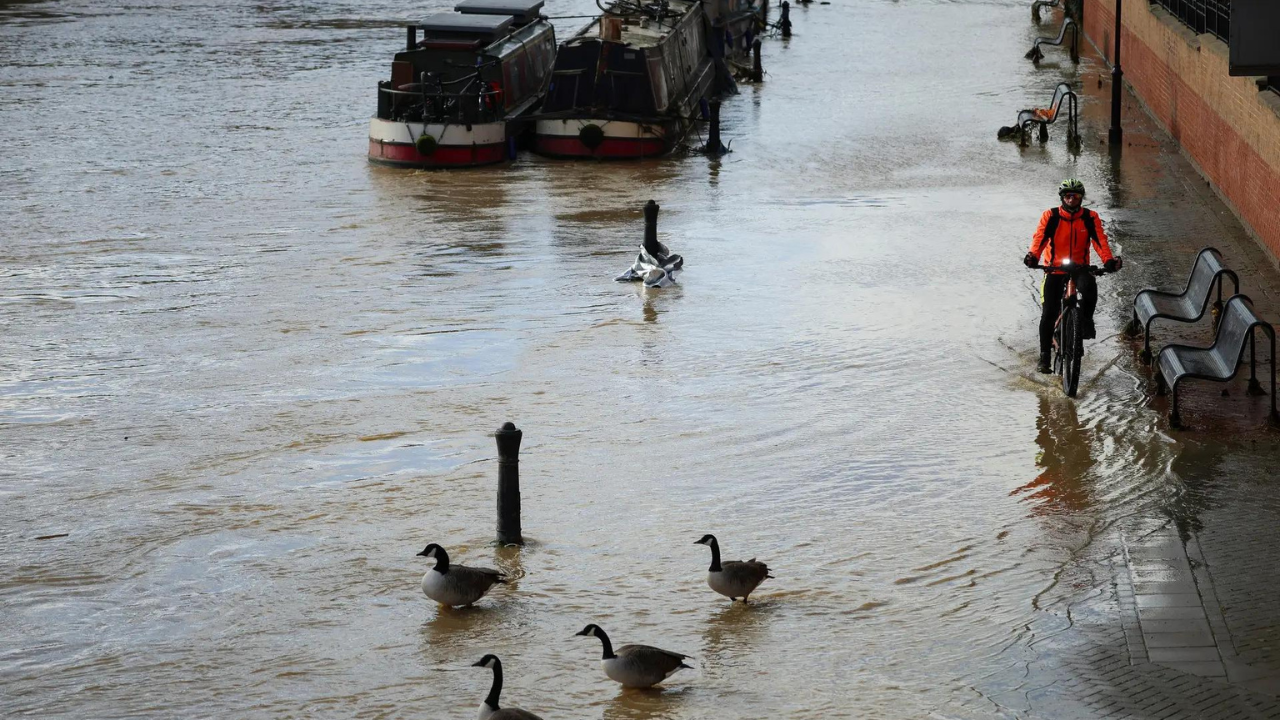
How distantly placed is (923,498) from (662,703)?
12.3 feet

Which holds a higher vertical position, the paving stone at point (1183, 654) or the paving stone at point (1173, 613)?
the paving stone at point (1173, 613)

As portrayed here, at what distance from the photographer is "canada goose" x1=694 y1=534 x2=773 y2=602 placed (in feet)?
31.6

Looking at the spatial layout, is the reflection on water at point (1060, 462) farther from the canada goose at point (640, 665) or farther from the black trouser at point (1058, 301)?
the canada goose at point (640, 665)

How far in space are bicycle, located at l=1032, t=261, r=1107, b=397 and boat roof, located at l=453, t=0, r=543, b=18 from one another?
2178cm

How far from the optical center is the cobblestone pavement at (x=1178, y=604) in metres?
8.37

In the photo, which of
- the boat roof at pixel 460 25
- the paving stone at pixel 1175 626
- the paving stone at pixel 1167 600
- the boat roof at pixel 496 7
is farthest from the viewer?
the boat roof at pixel 496 7

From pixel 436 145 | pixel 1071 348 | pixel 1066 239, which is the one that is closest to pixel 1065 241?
pixel 1066 239

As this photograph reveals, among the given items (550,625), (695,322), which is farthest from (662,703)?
(695,322)

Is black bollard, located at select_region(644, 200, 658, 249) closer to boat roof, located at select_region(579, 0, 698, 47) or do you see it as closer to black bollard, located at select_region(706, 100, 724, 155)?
black bollard, located at select_region(706, 100, 724, 155)

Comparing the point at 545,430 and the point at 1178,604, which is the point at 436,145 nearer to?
the point at 545,430

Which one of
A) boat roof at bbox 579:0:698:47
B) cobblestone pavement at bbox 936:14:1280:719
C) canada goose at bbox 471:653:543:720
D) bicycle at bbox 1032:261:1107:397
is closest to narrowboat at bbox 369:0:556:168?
boat roof at bbox 579:0:698:47

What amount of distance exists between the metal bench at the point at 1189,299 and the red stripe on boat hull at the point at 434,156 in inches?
594

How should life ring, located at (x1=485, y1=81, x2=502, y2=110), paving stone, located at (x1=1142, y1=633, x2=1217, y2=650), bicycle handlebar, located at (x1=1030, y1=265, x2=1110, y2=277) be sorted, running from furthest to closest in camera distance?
life ring, located at (x1=485, y1=81, x2=502, y2=110) < bicycle handlebar, located at (x1=1030, y1=265, x2=1110, y2=277) < paving stone, located at (x1=1142, y1=633, x2=1217, y2=650)

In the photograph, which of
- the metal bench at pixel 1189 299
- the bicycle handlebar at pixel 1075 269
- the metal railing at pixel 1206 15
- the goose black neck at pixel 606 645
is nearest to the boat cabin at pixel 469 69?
the metal railing at pixel 1206 15
